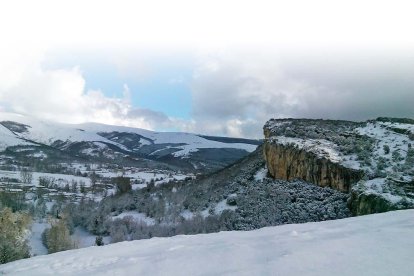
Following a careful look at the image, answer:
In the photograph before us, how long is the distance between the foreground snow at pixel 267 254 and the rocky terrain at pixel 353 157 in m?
18.9

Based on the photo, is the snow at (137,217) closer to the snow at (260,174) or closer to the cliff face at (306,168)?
the snow at (260,174)

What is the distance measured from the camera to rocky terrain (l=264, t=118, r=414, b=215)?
108ft

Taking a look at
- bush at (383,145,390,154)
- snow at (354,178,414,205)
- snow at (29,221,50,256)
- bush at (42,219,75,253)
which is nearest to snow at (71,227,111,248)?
snow at (29,221,50,256)

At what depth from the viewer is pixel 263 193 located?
5416 cm

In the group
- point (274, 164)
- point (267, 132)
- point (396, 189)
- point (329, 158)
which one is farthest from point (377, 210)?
point (267, 132)

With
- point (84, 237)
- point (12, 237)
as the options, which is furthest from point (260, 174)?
point (12, 237)

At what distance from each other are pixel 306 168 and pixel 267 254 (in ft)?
138

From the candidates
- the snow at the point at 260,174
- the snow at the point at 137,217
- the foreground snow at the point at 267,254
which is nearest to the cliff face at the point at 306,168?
the snow at the point at 260,174

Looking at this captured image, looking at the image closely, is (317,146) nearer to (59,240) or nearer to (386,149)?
(386,149)

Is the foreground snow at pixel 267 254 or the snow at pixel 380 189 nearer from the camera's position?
the foreground snow at pixel 267 254

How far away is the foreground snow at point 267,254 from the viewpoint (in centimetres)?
784

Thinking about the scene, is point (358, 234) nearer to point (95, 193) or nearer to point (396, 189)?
point (396, 189)

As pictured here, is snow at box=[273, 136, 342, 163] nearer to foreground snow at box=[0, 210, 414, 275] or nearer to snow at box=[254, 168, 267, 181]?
snow at box=[254, 168, 267, 181]

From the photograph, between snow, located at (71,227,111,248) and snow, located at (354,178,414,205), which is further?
snow, located at (71,227,111,248)
